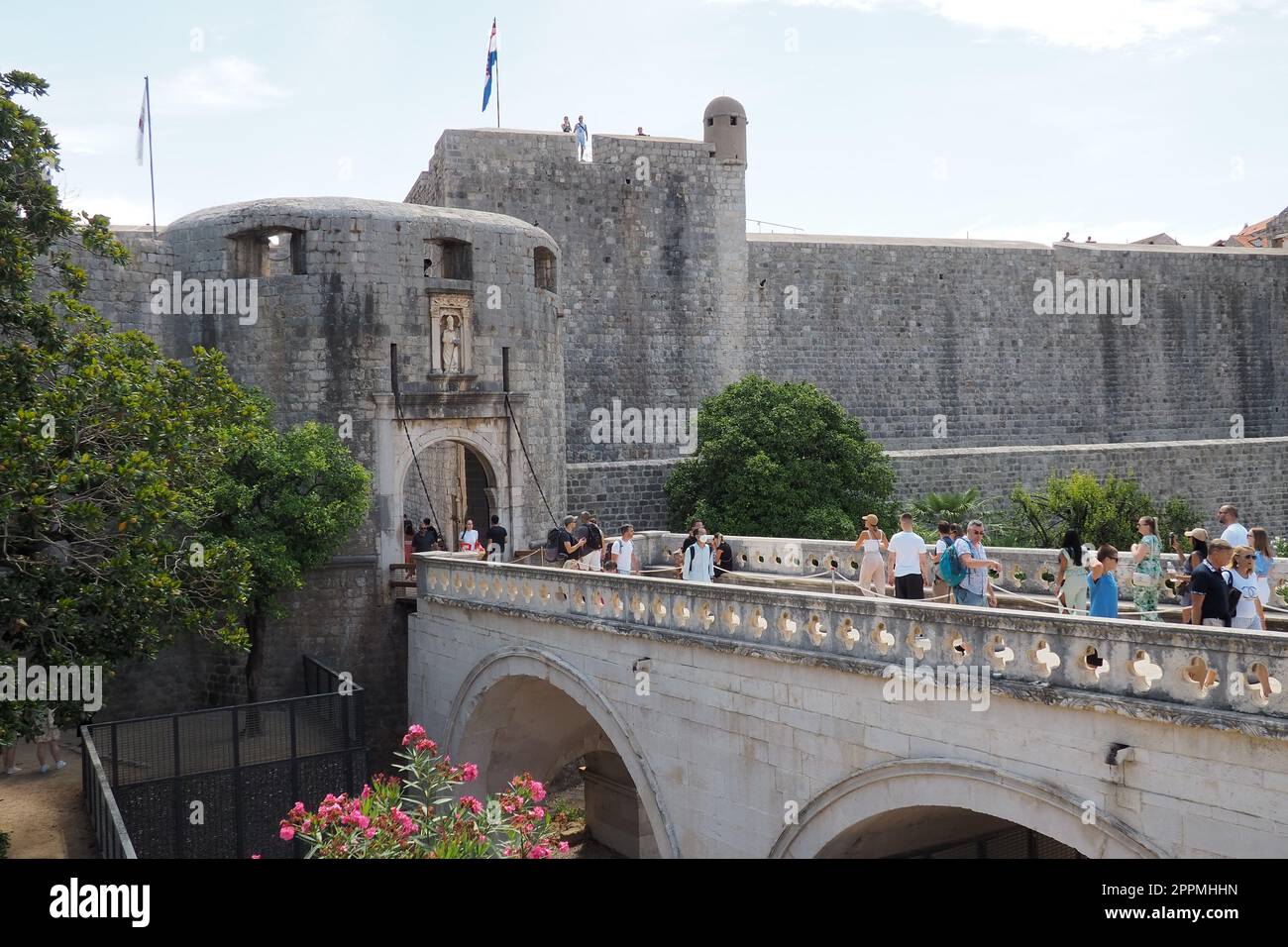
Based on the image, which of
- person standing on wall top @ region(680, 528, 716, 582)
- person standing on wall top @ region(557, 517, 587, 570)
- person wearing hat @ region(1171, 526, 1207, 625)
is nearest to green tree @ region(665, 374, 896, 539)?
person standing on wall top @ region(557, 517, 587, 570)

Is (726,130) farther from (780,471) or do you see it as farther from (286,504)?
(286,504)

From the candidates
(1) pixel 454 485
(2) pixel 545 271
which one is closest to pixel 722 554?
(2) pixel 545 271

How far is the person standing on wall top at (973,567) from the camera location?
36.2 feet

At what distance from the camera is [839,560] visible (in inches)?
618

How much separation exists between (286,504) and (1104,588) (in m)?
11.6

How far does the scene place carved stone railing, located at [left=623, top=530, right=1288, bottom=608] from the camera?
1278 centimetres

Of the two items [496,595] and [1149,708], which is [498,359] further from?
[1149,708]

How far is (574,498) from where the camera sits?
75.3 feet

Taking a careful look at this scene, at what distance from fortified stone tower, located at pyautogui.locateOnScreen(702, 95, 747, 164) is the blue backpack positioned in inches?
799

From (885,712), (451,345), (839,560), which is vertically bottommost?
(885,712)

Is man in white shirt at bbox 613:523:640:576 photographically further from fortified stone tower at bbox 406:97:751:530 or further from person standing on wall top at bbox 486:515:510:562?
fortified stone tower at bbox 406:97:751:530

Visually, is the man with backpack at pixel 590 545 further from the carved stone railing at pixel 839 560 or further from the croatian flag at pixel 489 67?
the croatian flag at pixel 489 67
